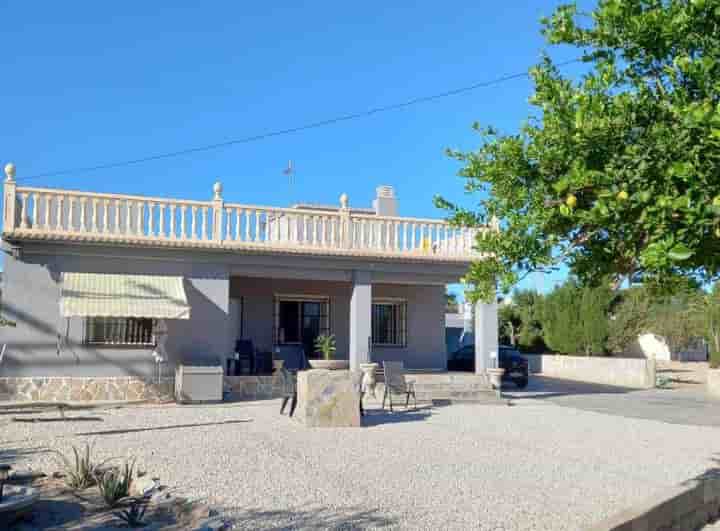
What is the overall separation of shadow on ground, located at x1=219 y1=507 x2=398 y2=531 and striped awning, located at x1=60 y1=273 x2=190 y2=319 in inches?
392

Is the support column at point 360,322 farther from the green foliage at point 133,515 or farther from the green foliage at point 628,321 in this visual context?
the green foliage at point 628,321

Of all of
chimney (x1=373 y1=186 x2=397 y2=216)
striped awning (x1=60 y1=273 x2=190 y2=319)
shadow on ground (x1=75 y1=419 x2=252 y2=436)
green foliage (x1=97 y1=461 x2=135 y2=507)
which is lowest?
shadow on ground (x1=75 y1=419 x2=252 y2=436)

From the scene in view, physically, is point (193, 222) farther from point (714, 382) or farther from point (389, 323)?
point (714, 382)

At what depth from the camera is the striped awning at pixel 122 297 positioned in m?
15.5

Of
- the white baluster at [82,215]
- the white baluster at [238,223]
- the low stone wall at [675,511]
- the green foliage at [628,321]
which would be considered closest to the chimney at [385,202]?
the white baluster at [238,223]

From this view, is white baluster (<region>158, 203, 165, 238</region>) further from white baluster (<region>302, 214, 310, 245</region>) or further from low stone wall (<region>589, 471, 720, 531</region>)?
low stone wall (<region>589, 471, 720, 531</region>)

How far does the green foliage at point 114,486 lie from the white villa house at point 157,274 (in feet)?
28.7

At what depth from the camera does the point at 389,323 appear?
22609mm

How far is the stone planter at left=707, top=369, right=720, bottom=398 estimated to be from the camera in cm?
2389

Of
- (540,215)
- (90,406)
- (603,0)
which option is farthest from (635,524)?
(90,406)

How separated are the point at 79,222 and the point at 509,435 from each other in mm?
10495

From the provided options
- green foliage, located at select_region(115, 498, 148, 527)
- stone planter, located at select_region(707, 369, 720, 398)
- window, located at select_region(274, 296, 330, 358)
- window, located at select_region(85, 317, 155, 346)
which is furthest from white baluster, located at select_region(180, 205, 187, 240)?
stone planter, located at select_region(707, 369, 720, 398)

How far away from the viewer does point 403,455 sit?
32.7 feet

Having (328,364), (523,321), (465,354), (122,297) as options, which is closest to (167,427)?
(122,297)
